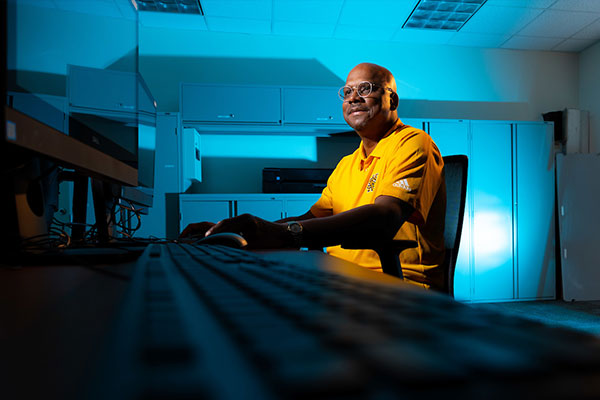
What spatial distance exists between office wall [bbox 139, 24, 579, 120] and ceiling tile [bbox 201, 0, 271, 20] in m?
0.40

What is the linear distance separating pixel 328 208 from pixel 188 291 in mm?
1457

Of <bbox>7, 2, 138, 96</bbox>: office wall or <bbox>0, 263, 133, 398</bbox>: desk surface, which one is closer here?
<bbox>0, 263, 133, 398</bbox>: desk surface

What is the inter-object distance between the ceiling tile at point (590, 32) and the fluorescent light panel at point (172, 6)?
3925mm

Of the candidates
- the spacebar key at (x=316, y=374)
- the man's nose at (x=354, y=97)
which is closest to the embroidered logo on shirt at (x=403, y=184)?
the man's nose at (x=354, y=97)

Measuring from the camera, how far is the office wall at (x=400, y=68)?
3.87 m

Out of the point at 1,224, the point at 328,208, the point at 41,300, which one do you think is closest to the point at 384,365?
the point at 41,300

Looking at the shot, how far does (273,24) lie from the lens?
374 centimetres

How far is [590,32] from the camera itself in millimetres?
3885

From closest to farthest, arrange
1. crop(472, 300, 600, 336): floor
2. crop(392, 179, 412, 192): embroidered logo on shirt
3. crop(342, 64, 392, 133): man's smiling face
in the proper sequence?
1. crop(392, 179, 412, 192): embroidered logo on shirt
2. crop(342, 64, 392, 133): man's smiling face
3. crop(472, 300, 600, 336): floor

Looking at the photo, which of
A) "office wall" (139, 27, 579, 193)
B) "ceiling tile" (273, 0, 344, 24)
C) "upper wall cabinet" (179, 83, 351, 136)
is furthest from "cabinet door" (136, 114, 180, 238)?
"ceiling tile" (273, 0, 344, 24)

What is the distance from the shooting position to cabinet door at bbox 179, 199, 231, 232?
315cm

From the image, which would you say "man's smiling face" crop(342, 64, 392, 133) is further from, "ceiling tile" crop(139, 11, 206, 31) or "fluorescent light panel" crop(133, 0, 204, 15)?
"ceiling tile" crop(139, 11, 206, 31)

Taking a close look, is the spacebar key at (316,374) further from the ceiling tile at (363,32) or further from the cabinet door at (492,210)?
the ceiling tile at (363,32)

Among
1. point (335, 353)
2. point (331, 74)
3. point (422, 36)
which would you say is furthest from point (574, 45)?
point (335, 353)
